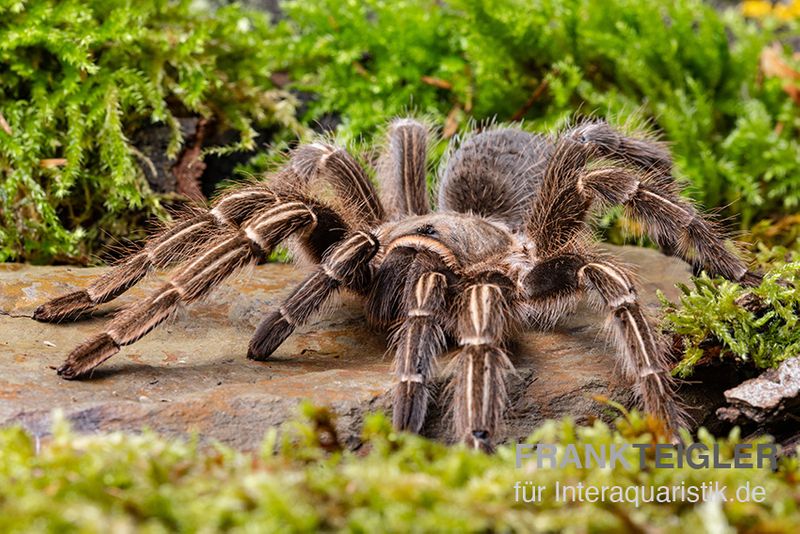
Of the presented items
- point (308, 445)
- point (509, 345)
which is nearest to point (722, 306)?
point (509, 345)

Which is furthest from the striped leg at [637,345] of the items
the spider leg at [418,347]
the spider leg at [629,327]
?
the spider leg at [418,347]

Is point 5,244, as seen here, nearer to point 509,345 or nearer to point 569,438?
point 509,345

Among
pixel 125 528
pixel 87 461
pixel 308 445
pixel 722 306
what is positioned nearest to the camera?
pixel 125 528

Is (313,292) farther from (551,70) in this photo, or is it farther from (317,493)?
(551,70)

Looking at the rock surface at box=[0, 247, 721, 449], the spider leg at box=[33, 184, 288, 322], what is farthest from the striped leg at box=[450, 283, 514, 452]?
the spider leg at box=[33, 184, 288, 322]

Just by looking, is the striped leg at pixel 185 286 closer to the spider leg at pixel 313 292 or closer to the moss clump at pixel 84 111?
the spider leg at pixel 313 292

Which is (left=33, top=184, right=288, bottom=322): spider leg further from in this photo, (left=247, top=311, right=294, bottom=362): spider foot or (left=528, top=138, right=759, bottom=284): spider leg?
(left=528, top=138, right=759, bottom=284): spider leg
